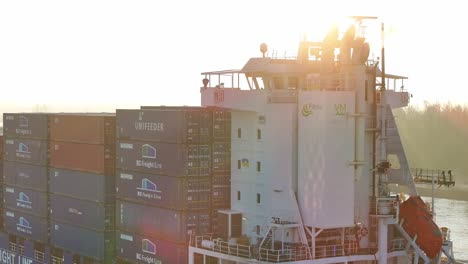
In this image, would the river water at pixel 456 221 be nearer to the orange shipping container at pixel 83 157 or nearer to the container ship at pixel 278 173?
the container ship at pixel 278 173

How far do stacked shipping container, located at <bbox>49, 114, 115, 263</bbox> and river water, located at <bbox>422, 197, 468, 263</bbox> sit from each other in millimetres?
30513

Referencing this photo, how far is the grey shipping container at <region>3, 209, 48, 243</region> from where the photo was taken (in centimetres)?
4059

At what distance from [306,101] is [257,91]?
2.52 m

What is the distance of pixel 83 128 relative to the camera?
3709 centimetres

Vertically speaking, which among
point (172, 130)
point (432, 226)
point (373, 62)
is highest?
point (373, 62)

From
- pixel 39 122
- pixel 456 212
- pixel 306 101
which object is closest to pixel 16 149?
pixel 39 122

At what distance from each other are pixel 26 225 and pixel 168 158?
1528 centimetres

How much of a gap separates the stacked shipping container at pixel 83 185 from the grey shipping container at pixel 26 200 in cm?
92

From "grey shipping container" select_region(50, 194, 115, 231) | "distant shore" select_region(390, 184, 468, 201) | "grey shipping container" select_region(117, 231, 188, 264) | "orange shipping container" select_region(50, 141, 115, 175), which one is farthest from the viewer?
"distant shore" select_region(390, 184, 468, 201)

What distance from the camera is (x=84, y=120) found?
36875mm

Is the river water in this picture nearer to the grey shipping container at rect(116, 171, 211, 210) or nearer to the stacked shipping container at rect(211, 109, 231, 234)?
the stacked shipping container at rect(211, 109, 231, 234)

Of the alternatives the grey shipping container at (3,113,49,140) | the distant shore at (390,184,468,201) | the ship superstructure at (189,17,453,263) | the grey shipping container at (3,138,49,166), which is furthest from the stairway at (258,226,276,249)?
the distant shore at (390,184,468,201)

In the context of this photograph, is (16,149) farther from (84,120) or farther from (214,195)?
(214,195)

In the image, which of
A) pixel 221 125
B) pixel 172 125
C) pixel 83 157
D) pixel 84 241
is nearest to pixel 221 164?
pixel 221 125
